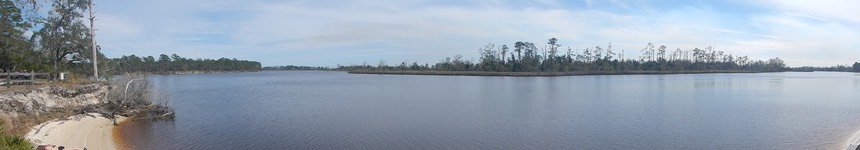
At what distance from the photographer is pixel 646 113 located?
23203mm

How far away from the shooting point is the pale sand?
14.1m

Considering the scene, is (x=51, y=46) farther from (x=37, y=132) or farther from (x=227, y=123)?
(x=37, y=132)

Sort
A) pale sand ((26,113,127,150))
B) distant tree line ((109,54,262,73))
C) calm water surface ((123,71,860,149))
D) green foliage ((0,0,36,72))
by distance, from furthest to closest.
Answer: distant tree line ((109,54,262,73)), green foliage ((0,0,36,72)), calm water surface ((123,71,860,149)), pale sand ((26,113,127,150))

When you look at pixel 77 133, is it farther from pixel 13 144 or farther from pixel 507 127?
pixel 507 127

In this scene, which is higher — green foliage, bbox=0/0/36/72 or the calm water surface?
green foliage, bbox=0/0/36/72

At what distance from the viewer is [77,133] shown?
16.2 metres

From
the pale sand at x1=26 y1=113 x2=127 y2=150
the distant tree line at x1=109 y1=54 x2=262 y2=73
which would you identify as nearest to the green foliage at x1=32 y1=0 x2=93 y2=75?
the pale sand at x1=26 y1=113 x2=127 y2=150

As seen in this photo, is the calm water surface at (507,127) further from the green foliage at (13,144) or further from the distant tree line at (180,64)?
the distant tree line at (180,64)

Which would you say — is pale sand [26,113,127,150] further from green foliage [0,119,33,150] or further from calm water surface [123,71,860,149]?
green foliage [0,119,33,150]

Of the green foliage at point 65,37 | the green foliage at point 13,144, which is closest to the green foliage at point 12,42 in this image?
the green foliage at point 65,37

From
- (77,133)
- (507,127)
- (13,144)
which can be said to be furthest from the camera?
(507,127)

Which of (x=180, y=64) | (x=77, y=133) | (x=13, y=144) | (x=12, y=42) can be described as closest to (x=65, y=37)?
(x=12, y=42)

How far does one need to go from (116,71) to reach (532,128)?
23.5 metres

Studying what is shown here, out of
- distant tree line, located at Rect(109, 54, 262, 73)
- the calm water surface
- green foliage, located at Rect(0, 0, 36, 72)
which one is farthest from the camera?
distant tree line, located at Rect(109, 54, 262, 73)
